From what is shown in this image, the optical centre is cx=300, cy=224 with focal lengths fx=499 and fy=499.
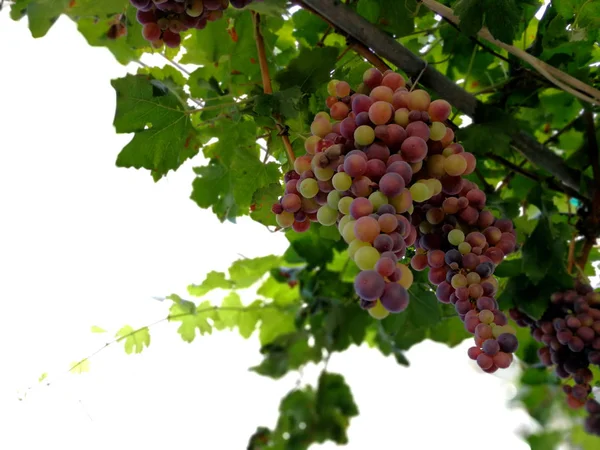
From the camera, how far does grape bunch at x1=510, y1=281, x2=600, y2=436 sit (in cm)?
69

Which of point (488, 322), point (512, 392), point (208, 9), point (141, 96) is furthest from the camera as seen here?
point (512, 392)

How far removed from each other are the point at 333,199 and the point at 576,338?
0.50m

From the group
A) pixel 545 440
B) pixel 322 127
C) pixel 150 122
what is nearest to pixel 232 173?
pixel 150 122

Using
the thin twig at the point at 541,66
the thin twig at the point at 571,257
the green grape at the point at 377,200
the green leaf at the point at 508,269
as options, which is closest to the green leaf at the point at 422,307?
the green leaf at the point at 508,269

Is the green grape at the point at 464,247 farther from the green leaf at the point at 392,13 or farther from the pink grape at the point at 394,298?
the green leaf at the point at 392,13

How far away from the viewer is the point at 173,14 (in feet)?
1.79

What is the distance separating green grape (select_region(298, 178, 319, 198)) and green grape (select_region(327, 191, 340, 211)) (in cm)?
2

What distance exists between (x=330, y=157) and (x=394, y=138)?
0.18 feet

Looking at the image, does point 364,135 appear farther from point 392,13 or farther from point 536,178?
point 536,178

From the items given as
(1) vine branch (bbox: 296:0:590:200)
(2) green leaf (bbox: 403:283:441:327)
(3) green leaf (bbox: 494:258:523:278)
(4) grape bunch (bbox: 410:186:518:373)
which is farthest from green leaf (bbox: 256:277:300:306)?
(4) grape bunch (bbox: 410:186:518:373)

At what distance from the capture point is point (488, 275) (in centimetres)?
43

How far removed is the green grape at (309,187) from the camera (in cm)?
43

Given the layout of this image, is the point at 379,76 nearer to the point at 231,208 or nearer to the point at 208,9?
the point at 208,9

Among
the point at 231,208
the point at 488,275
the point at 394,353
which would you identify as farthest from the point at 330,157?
the point at 394,353
